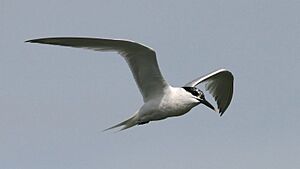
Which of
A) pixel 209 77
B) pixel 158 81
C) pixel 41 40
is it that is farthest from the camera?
pixel 209 77

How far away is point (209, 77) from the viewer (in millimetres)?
19656

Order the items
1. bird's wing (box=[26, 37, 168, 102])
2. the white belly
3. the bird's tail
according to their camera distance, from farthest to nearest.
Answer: the bird's tail
the white belly
bird's wing (box=[26, 37, 168, 102])

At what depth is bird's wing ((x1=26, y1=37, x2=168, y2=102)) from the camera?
15466mm

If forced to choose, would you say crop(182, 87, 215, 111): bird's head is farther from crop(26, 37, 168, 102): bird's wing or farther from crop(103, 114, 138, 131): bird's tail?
crop(103, 114, 138, 131): bird's tail

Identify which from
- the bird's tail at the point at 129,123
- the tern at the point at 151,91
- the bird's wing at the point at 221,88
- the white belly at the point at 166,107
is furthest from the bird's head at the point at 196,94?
the bird's wing at the point at 221,88

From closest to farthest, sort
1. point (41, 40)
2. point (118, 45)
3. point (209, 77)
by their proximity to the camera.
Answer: point (41, 40) → point (118, 45) → point (209, 77)

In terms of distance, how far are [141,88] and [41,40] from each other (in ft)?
11.4

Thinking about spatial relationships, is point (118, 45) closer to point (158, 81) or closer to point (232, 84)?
point (158, 81)

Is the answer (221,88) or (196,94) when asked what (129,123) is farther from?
(221,88)

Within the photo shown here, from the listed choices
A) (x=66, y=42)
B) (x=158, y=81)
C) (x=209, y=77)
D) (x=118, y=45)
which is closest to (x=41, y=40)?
(x=66, y=42)

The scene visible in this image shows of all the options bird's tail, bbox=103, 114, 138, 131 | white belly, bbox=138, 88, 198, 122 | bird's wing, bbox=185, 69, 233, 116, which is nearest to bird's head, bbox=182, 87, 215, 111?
white belly, bbox=138, 88, 198, 122

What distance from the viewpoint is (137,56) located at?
1684 centimetres

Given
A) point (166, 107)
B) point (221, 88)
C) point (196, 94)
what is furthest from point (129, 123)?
point (221, 88)

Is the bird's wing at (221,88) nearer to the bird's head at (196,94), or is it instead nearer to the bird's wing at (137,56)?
the bird's head at (196,94)
